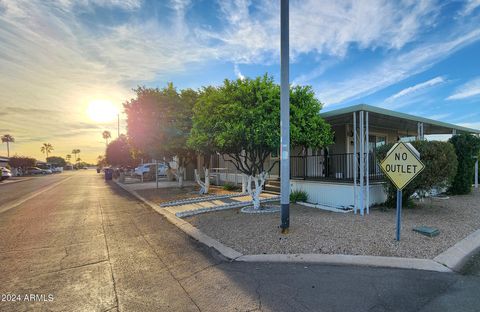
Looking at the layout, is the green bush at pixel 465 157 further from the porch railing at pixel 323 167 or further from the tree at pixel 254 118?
the tree at pixel 254 118

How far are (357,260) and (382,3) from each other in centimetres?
738

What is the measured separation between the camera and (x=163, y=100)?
43.4 ft

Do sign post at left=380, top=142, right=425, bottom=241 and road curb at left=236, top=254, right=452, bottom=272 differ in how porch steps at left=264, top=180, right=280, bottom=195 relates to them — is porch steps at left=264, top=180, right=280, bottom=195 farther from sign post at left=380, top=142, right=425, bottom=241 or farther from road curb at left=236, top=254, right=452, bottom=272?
road curb at left=236, top=254, right=452, bottom=272

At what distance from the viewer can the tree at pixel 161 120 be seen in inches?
487

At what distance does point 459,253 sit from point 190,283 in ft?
15.4

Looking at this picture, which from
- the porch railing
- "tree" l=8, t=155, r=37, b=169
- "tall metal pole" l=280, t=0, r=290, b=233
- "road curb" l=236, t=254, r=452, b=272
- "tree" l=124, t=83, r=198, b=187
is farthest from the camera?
"tree" l=8, t=155, r=37, b=169

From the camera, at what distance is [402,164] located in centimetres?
498

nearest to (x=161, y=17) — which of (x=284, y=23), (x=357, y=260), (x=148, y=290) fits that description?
(x=284, y=23)

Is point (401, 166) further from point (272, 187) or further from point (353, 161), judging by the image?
point (272, 187)

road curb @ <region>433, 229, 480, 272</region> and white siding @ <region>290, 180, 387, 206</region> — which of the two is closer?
road curb @ <region>433, 229, 480, 272</region>

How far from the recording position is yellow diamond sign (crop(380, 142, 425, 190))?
15.6 feet

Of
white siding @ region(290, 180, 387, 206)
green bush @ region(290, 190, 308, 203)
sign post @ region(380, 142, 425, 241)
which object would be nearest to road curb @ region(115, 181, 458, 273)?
sign post @ region(380, 142, 425, 241)

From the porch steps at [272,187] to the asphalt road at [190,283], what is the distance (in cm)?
680

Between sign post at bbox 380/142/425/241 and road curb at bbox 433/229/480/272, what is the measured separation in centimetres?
80
